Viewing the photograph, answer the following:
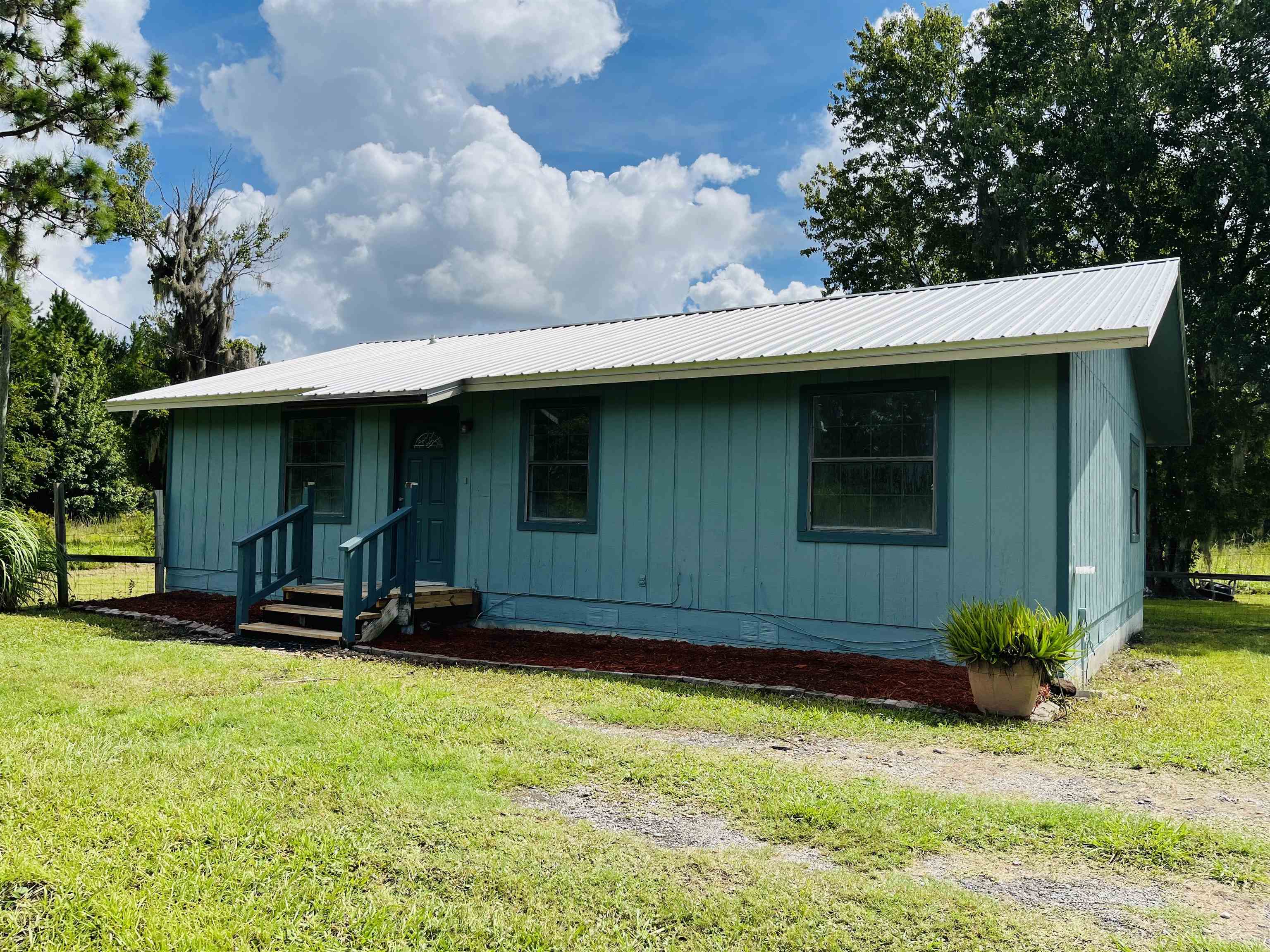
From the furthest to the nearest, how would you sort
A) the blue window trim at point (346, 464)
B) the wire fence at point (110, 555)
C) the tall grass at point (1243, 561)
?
the tall grass at point (1243, 561)
the wire fence at point (110, 555)
the blue window trim at point (346, 464)

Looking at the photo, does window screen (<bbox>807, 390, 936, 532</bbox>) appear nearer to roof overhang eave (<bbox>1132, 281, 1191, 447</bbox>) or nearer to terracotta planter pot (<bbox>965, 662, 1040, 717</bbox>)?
terracotta planter pot (<bbox>965, 662, 1040, 717</bbox>)

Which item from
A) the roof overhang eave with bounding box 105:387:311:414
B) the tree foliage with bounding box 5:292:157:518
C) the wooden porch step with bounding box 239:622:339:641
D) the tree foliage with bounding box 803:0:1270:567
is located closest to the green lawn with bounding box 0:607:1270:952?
the wooden porch step with bounding box 239:622:339:641

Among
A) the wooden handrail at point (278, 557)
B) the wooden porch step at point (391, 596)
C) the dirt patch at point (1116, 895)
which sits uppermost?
the wooden handrail at point (278, 557)

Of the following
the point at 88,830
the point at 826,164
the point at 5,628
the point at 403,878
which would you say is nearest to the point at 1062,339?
the point at 403,878

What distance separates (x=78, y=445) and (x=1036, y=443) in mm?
26237

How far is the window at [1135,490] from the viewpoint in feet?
36.0

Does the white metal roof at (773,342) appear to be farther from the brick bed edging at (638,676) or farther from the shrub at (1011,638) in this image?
the brick bed edging at (638,676)

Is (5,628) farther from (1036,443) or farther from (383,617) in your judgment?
(1036,443)

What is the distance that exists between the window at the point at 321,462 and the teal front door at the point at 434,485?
0.89 metres

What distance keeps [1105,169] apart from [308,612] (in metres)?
18.2

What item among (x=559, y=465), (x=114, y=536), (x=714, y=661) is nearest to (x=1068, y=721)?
(x=714, y=661)

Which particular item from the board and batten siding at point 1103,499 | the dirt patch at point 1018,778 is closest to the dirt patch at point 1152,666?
the board and batten siding at point 1103,499

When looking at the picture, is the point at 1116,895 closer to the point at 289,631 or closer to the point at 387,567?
the point at 387,567

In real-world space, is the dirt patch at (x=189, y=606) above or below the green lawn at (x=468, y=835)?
above
